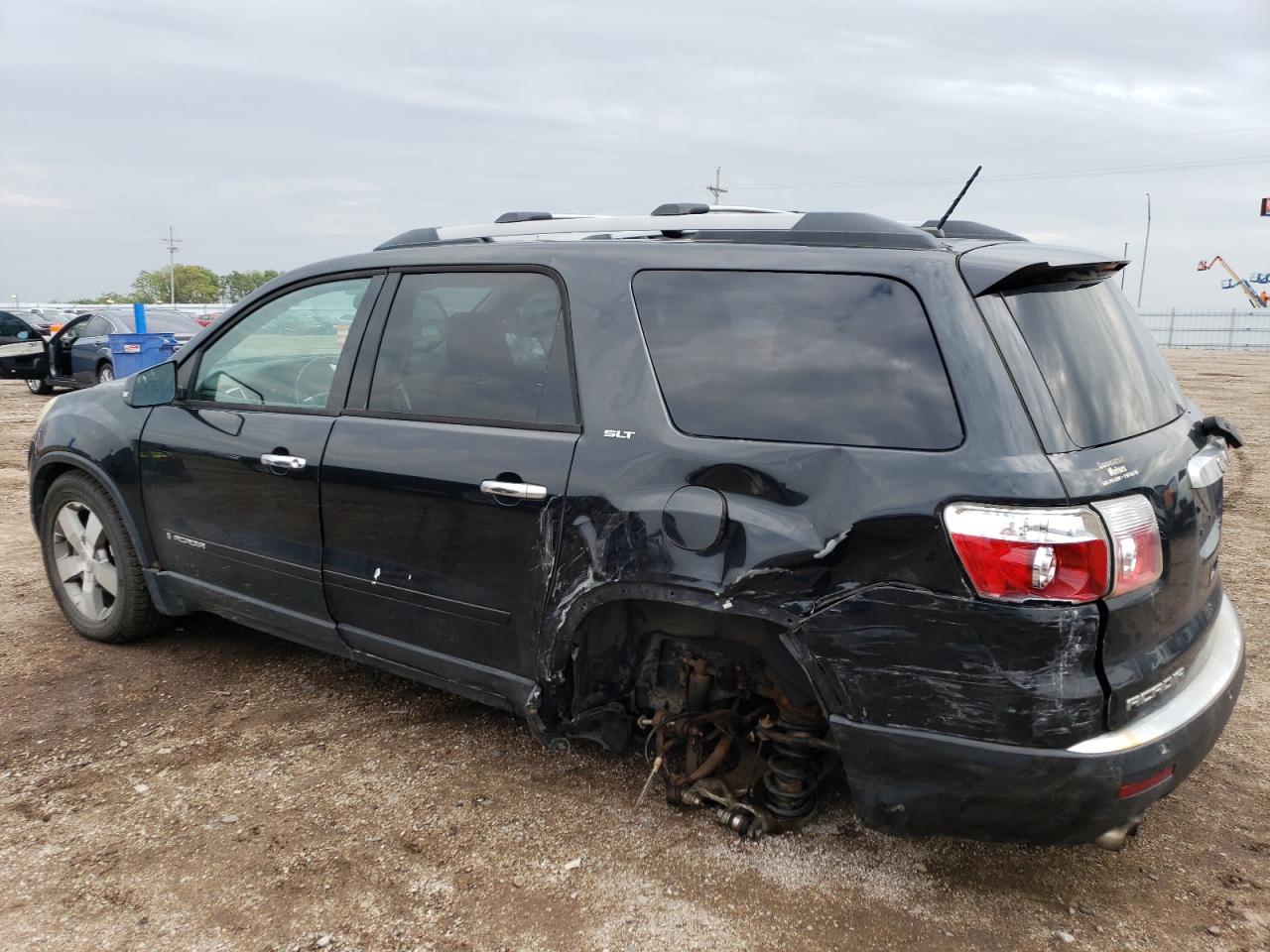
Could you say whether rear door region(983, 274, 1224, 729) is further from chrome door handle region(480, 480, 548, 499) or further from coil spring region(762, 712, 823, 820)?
chrome door handle region(480, 480, 548, 499)

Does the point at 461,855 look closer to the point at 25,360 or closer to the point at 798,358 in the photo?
the point at 798,358

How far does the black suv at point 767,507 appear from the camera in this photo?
2303mm

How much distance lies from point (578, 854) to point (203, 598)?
205 cm

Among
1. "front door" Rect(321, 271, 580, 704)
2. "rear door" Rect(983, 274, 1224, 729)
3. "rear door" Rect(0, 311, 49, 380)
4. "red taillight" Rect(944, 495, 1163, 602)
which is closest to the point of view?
"red taillight" Rect(944, 495, 1163, 602)

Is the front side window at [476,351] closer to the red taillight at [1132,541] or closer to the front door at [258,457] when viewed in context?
the front door at [258,457]

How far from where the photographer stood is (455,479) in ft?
10.2

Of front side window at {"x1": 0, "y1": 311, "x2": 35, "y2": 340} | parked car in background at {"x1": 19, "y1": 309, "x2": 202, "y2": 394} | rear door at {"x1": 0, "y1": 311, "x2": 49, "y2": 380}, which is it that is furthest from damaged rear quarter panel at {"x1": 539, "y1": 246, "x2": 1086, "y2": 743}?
front side window at {"x1": 0, "y1": 311, "x2": 35, "y2": 340}

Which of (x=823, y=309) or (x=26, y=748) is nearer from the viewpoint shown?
(x=823, y=309)

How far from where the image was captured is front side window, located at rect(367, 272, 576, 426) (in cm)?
306

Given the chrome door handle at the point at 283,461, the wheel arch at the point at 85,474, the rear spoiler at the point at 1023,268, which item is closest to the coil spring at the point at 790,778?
the rear spoiler at the point at 1023,268

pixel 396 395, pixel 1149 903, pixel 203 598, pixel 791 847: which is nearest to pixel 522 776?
pixel 791 847

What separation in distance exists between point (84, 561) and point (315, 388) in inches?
67.9

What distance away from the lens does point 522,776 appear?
3377mm

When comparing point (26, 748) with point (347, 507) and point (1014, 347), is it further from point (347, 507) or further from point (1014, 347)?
point (1014, 347)
